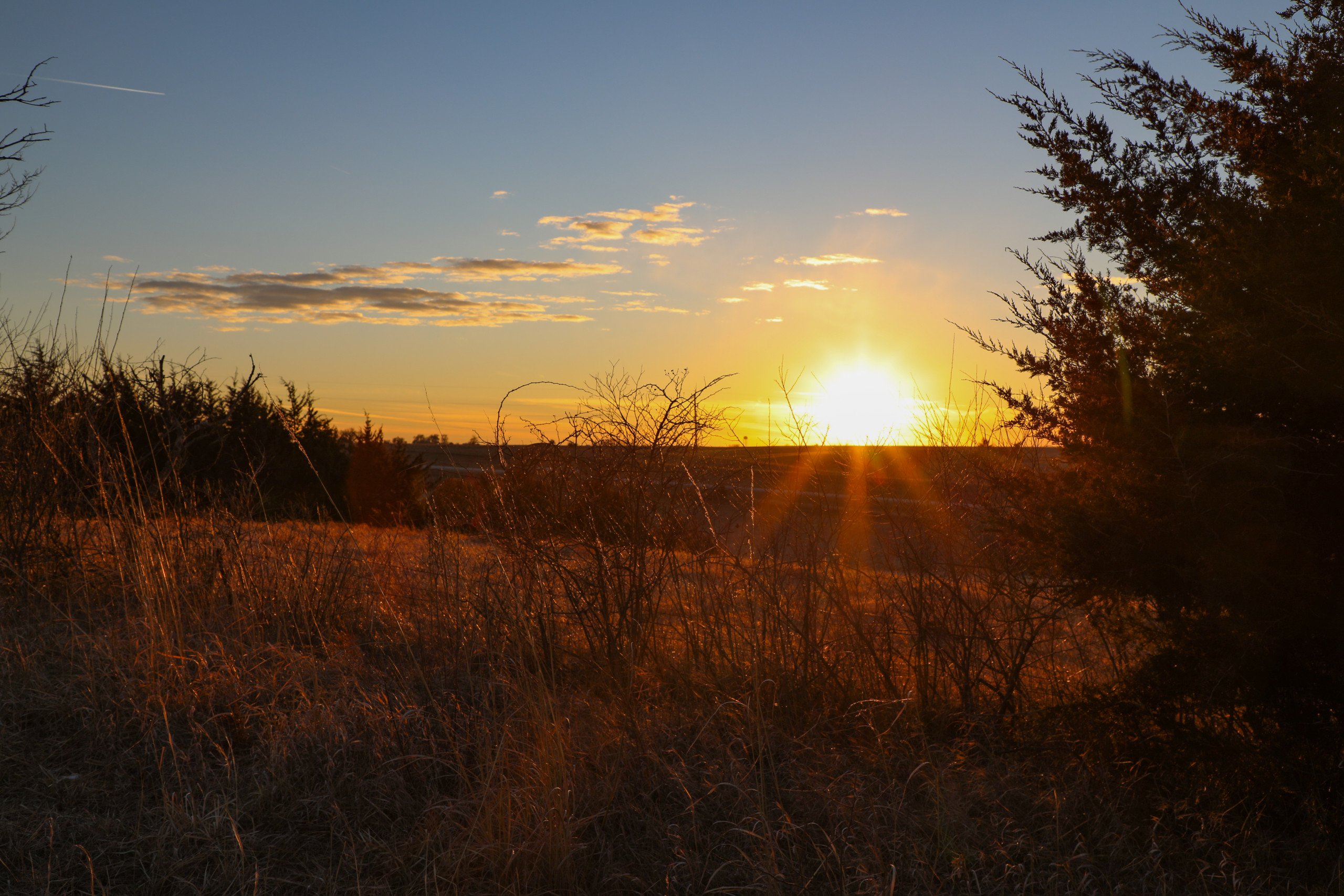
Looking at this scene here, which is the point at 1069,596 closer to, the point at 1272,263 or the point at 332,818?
Result: the point at 1272,263

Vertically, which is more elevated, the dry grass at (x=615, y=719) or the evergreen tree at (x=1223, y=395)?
the evergreen tree at (x=1223, y=395)

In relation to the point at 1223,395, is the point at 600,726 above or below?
below

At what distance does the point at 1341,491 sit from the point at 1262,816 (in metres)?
1.21

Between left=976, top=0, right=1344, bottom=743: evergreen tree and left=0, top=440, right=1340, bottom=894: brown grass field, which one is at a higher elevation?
left=976, top=0, right=1344, bottom=743: evergreen tree

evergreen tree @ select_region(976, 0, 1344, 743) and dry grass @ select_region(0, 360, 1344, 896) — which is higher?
evergreen tree @ select_region(976, 0, 1344, 743)

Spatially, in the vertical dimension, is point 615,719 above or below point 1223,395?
below

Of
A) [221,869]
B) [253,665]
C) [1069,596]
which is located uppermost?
[1069,596]

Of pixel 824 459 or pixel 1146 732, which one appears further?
pixel 824 459

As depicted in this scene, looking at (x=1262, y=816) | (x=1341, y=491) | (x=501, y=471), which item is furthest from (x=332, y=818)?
(x=1341, y=491)

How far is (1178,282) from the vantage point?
3664 mm

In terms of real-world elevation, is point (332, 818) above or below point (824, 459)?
below

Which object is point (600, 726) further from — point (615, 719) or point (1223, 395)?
point (1223, 395)

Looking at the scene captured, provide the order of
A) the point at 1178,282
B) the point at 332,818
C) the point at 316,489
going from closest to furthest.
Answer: the point at 332,818
the point at 1178,282
the point at 316,489

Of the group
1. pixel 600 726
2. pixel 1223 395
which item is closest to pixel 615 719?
pixel 600 726
